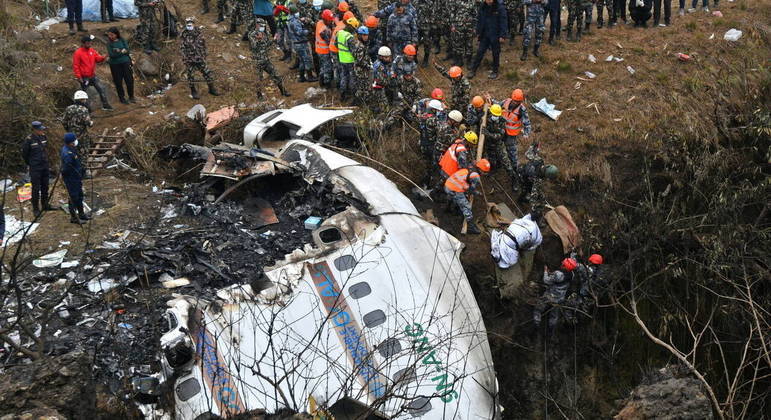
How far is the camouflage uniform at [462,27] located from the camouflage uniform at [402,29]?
1.17 metres

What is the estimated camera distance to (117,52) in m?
12.2

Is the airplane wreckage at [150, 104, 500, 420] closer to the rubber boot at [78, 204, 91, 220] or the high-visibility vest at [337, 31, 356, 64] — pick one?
the rubber boot at [78, 204, 91, 220]

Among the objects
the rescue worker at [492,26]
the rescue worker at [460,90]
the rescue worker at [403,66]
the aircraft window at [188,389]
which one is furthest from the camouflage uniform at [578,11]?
the aircraft window at [188,389]

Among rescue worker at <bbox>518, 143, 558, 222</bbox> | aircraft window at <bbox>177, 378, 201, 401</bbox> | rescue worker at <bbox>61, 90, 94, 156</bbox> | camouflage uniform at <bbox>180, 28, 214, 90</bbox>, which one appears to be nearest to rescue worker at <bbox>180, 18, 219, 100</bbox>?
camouflage uniform at <bbox>180, 28, 214, 90</bbox>

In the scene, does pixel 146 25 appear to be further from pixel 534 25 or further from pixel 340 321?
pixel 340 321

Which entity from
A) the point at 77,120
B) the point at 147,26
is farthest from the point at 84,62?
the point at 147,26

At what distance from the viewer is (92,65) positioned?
1188 centimetres

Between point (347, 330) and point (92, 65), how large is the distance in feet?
28.2

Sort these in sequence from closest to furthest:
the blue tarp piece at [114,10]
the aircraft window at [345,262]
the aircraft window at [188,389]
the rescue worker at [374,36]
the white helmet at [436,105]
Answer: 1. the aircraft window at [188,389]
2. the aircraft window at [345,262]
3. the white helmet at [436,105]
4. the rescue worker at [374,36]
5. the blue tarp piece at [114,10]

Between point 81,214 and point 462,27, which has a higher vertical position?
point 462,27

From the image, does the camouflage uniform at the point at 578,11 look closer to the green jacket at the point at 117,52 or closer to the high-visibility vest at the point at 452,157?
the high-visibility vest at the point at 452,157

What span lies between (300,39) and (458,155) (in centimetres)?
533

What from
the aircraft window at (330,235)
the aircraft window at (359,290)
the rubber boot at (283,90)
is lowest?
the aircraft window at (359,290)

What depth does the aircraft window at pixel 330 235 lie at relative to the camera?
23.1ft
